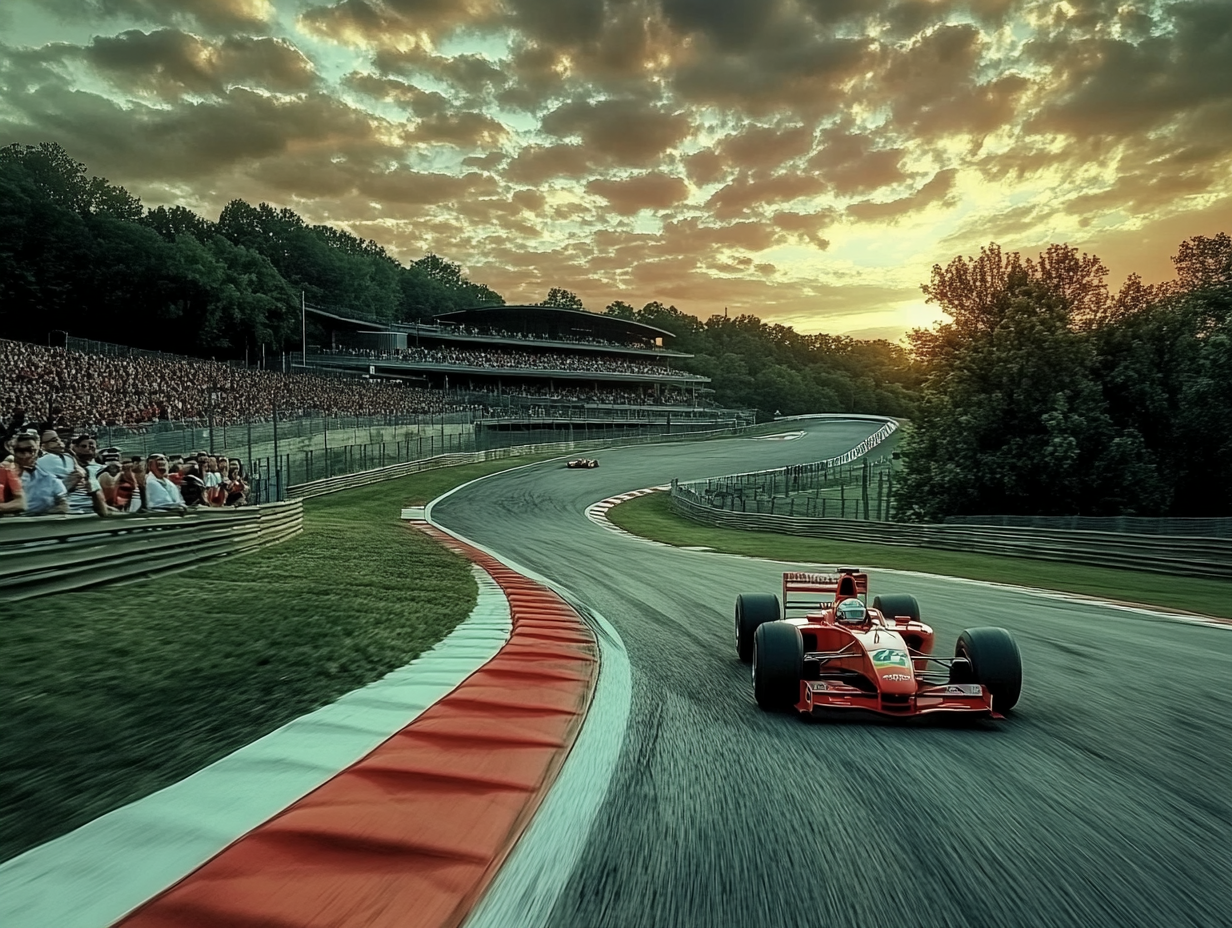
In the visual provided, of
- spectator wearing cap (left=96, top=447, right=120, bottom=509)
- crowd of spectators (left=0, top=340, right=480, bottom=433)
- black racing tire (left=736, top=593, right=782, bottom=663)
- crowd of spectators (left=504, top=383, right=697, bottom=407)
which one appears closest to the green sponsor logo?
black racing tire (left=736, top=593, right=782, bottom=663)

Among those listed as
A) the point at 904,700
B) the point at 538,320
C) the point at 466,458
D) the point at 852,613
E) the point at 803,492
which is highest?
the point at 538,320

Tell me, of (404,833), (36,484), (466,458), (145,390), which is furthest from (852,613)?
(466,458)

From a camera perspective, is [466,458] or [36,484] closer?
[36,484]

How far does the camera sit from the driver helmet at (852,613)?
262 inches

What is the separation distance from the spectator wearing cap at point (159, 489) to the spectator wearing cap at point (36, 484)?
2.65 m

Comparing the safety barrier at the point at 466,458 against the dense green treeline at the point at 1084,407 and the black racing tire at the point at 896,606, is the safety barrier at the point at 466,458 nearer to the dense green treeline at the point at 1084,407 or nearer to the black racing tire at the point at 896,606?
the dense green treeline at the point at 1084,407

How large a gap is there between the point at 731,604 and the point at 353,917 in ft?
29.3

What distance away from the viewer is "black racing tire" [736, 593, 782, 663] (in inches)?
296

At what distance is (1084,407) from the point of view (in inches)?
1251

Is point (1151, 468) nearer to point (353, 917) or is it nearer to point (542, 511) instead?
point (542, 511)

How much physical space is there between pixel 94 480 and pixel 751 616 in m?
7.34

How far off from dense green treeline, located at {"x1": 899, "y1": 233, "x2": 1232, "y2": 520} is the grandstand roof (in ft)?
249

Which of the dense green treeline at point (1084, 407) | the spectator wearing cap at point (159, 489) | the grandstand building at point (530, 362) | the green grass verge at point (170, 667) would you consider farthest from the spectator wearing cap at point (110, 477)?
the grandstand building at point (530, 362)

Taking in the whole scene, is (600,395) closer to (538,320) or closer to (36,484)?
(538,320)
